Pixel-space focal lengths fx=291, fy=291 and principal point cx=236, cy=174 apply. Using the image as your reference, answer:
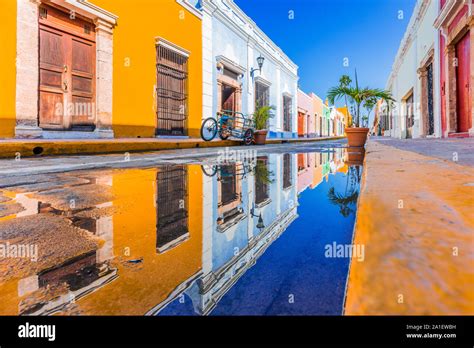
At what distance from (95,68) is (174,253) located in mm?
6830

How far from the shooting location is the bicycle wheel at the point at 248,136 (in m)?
9.02

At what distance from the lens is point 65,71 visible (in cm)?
588

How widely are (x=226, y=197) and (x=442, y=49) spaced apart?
10491 mm

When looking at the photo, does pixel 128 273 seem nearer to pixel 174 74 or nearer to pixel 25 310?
pixel 25 310

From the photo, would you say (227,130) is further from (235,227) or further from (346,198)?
(235,227)

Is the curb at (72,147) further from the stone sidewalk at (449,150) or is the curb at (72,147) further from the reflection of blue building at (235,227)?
the stone sidewalk at (449,150)

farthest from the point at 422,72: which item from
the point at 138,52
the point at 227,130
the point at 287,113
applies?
the point at 138,52

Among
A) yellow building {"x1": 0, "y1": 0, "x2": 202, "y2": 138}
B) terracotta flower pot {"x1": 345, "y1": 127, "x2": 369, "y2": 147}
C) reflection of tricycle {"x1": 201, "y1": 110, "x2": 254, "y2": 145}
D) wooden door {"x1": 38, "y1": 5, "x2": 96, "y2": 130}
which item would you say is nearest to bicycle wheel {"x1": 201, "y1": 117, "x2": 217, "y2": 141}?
reflection of tricycle {"x1": 201, "y1": 110, "x2": 254, "y2": 145}

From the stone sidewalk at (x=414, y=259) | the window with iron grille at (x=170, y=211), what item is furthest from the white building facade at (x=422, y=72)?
the stone sidewalk at (x=414, y=259)

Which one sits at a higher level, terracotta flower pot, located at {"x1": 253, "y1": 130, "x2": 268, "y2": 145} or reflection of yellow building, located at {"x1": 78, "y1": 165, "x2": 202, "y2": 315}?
terracotta flower pot, located at {"x1": 253, "y1": 130, "x2": 268, "y2": 145}

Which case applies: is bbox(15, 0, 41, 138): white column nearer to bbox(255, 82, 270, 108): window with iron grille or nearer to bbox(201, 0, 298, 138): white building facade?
bbox(201, 0, 298, 138): white building facade

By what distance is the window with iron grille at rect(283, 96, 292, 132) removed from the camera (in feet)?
57.1

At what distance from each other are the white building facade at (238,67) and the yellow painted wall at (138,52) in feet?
5.09
